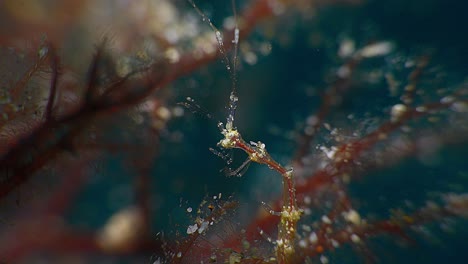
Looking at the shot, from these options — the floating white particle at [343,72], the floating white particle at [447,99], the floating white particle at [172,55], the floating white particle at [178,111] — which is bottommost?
the floating white particle at [178,111]

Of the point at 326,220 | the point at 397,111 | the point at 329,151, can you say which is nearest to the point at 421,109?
the point at 397,111

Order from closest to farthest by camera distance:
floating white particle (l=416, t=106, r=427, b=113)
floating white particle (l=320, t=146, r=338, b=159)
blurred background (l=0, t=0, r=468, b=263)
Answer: blurred background (l=0, t=0, r=468, b=263), floating white particle (l=416, t=106, r=427, b=113), floating white particle (l=320, t=146, r=338, b=159)

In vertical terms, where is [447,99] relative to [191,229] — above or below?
above

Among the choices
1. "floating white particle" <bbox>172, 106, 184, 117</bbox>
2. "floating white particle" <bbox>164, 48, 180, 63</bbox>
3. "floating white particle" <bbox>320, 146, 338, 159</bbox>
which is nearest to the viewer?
"floating white particle" <bbox>320, 146, 338, 159</bbox>

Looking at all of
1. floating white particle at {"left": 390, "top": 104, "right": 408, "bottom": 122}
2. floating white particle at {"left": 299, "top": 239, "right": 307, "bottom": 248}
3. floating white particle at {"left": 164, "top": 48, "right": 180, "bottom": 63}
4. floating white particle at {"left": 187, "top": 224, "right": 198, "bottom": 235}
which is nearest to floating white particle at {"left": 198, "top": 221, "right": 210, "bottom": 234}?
floating white particle at {"left": 187, "top": 224, "right": 198, "bottom": 235}

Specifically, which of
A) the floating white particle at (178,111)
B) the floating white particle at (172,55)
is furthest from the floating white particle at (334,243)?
the floating white particle at (172,55)

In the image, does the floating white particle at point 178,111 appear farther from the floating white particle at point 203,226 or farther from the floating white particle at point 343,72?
the floating white particle at point 343,72

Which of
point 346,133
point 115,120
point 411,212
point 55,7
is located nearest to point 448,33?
point 346,133

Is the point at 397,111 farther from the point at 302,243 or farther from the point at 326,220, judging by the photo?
the point at 302,243

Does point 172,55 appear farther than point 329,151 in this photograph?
Yes

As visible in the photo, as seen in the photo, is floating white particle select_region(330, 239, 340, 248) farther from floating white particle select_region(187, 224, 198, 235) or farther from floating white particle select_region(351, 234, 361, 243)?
floating white particle select_region(187, 224, 198, 235)

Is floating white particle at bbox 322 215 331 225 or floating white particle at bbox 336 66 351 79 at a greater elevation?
floating white particle at bbox 336 66 351 79
